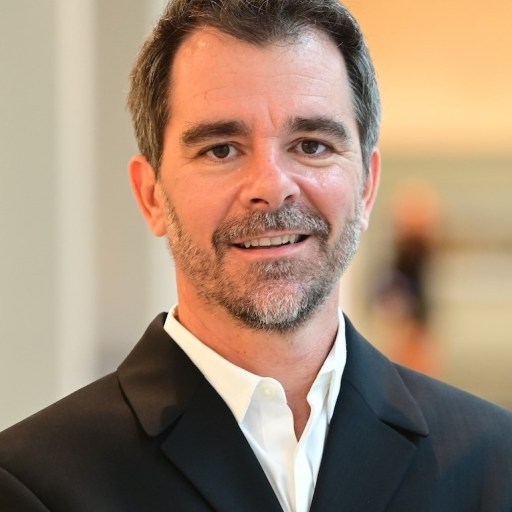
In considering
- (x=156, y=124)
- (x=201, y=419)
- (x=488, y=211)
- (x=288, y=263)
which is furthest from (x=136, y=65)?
(x=488, y=211)

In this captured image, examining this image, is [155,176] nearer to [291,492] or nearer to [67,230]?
[291,492]

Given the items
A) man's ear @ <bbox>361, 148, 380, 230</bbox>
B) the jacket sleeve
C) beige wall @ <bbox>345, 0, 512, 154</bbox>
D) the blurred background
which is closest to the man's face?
man's ear @ <bbox>361, 148, 380, 230</bbox>

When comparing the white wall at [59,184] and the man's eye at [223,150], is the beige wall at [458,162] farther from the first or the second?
the man's eye at [223,150]

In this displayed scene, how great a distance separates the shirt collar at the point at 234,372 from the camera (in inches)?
71.9

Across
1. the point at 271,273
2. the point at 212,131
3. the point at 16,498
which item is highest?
the point at 212,131

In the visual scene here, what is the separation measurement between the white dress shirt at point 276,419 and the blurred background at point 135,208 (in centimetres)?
146

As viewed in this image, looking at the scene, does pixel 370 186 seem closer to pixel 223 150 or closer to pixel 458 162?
pixel 223 150

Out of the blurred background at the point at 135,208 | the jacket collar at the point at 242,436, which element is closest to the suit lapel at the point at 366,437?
the jacket collar at the point at 242,436

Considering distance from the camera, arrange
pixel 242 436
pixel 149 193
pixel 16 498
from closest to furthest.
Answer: pixel 16 498 → pixel 242 436 → pixel 149 193

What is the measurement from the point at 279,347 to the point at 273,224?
22cm

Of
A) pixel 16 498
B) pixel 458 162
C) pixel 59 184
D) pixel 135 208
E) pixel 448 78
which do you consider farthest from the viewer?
pixel 458 162

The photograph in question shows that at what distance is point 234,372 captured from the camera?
72.5 inches

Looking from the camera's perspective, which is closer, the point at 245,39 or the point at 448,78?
the point at 245,39

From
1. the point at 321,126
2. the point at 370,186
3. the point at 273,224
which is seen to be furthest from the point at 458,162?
the point at 273,224
